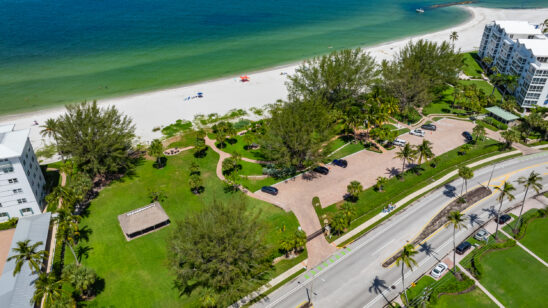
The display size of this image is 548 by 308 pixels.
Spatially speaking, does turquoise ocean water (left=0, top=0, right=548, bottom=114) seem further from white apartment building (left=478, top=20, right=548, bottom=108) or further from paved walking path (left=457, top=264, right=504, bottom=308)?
paved walking path (left=457, top=264, right=504, bottom=308)

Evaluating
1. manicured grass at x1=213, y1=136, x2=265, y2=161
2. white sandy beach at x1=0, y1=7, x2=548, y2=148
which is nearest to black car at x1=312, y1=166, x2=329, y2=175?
manicured grass at x1=213, y1=136, x2=265, y2=161

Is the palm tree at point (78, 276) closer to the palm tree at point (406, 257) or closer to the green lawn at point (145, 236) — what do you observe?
the green lawn at point (145, 236)

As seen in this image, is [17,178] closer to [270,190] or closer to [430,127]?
[270,190]

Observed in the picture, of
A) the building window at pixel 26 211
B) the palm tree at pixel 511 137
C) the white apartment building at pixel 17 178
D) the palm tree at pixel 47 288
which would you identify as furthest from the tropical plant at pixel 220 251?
the palm tree at pixel 511 137

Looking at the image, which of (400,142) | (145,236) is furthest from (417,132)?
(145,236)

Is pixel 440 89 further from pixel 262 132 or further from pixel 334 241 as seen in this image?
pixel 334 241

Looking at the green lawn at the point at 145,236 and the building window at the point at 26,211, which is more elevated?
the building window at the point at 26,211

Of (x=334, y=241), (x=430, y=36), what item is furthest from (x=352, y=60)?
(x=430, y=36)
